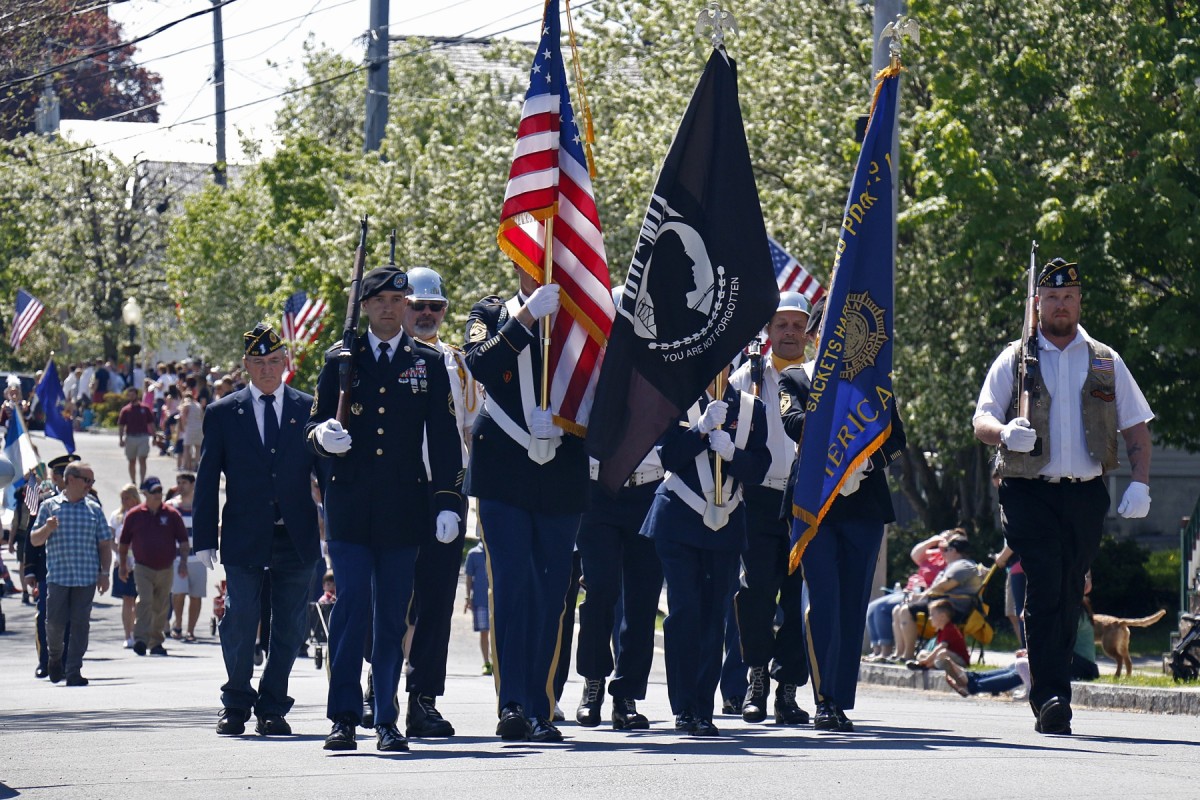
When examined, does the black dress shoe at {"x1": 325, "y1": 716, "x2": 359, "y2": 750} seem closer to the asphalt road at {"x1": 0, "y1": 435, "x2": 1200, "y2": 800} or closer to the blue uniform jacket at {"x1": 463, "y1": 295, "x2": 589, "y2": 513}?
the asphalt road at {"x1": 0, "y1": 435, "x2": 1200, "y2": 800}

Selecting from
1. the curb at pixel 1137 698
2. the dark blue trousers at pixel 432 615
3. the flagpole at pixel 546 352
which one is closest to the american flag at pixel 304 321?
the curb at pixel 1137 698

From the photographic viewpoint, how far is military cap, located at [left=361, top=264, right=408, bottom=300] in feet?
30.5

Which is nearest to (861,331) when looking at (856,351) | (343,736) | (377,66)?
(856,351)

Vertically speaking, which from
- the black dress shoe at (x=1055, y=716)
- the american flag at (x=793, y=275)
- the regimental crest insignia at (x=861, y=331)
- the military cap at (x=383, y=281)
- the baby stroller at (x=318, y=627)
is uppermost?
the american flag at (x=793, y=275)

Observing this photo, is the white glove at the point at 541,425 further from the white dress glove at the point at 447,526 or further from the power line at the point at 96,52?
the power line at the point at 96,52

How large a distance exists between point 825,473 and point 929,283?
13.1 metres

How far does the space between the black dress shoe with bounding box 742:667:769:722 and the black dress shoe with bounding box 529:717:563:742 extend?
1.83 m

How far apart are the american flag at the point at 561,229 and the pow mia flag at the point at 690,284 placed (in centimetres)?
13

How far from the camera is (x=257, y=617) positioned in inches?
420

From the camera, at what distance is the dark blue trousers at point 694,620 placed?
32.2ft

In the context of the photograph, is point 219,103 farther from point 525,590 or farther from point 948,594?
point 525,590

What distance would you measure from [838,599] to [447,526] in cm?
226

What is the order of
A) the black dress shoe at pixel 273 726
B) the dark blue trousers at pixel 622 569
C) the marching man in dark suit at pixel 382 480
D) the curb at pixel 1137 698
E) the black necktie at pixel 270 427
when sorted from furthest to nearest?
the curb at pixel 1137 698, the black necktie at pixel 270 427, the dark blue trousers at pixel 622 569, the black dress shoe at pixel 273 726, the marching man in dark suit at pixel 382 480

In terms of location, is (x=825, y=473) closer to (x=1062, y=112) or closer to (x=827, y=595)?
(x=827, y=595)
